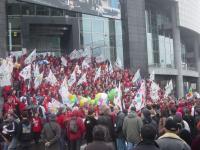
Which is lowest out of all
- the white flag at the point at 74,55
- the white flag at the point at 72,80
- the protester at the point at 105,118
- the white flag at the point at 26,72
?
the protester at the point at 105,118

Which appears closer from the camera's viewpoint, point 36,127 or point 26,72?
point 36,127

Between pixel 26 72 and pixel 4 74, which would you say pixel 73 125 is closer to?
pixel 4 74

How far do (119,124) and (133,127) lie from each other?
1072mm

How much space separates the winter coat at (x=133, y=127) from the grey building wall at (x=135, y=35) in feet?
104

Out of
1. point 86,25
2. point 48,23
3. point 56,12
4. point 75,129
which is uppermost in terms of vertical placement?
point 56,12

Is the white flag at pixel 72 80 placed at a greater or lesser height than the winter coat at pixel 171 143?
greater

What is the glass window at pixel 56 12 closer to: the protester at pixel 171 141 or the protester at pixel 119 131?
the protester at pixel 119 131

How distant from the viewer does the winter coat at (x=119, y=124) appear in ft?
48.3

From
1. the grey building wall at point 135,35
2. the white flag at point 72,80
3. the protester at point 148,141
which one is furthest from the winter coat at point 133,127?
the grey building wall at point 135,35

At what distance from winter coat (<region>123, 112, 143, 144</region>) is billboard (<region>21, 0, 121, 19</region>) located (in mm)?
22456

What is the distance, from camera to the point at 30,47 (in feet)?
153

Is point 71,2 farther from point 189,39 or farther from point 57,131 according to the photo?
point 189,39

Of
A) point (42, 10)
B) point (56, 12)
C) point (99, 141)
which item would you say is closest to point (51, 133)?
point (99, 141)

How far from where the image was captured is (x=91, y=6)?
3881 cm
